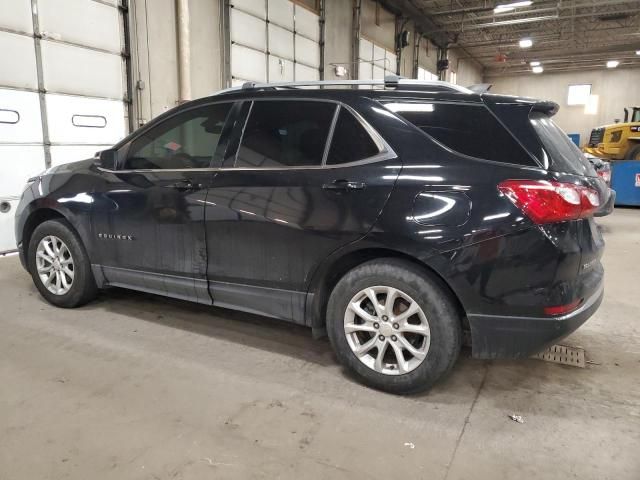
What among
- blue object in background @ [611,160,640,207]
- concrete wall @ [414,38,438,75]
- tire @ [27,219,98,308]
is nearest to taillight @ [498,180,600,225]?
tire @ [27,219,98,308]

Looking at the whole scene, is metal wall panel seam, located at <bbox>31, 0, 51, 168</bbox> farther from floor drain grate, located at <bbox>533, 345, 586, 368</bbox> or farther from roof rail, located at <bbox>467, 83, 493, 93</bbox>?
floor drain grate, located at <bbox>533, 345, 586, 368</bbox>

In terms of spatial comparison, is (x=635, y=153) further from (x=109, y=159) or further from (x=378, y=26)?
(x=109, y=159)

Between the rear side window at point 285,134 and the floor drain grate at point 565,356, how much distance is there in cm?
183

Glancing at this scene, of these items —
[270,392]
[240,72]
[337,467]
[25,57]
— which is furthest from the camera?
[240,72]

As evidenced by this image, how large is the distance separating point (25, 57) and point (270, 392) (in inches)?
208

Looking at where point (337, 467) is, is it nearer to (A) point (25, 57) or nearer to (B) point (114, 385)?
(B) point (114, 385)

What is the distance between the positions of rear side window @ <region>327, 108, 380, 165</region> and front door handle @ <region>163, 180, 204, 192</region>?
849mm

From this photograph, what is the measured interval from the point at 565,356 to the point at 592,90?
26560 mm

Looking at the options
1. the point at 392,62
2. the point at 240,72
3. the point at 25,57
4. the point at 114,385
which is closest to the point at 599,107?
the point at 392,62

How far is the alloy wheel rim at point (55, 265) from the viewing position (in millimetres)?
3500

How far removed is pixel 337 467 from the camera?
6.15 feet

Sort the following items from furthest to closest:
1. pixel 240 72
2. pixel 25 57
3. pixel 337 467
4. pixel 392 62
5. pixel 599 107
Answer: pixel 599 107, pixel 392 62, pixel 240 72, pixel 25 57, pixel 337 467

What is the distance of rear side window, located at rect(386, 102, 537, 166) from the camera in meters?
2.19

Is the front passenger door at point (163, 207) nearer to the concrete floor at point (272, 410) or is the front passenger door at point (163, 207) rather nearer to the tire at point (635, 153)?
the concrete floor at point (272, 410)
